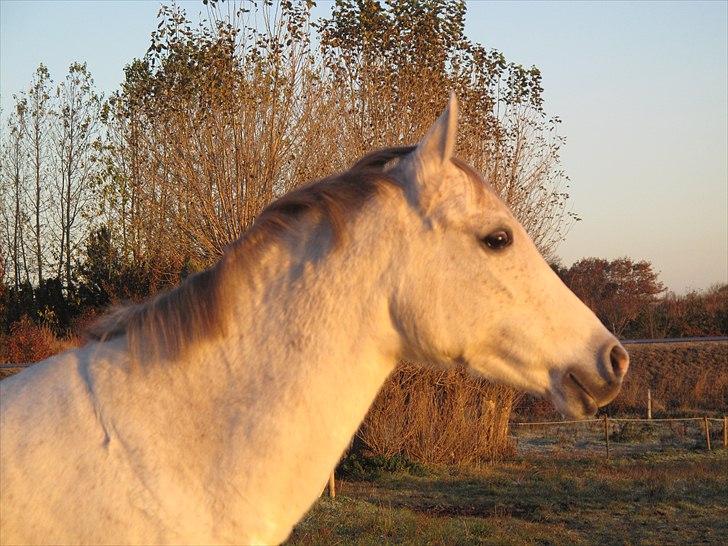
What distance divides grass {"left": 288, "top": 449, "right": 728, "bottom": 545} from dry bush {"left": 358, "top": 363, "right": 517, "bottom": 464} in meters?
0.53

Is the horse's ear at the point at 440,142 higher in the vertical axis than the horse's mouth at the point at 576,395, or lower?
higher

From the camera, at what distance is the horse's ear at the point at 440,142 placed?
2.20 m

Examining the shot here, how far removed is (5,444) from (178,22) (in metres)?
11.3

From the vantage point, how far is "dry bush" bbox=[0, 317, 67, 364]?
815 inches

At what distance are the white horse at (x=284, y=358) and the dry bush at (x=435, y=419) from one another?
1060cm

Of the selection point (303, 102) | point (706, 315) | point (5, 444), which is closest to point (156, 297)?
point (5, 444)

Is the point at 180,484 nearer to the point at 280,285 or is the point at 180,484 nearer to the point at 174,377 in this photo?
the point at 174,377

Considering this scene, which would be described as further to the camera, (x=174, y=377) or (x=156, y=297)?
(x=156, y=297)

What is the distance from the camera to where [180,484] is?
1.90 metres

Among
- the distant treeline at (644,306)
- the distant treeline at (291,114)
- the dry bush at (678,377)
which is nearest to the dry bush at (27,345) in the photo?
the distant treeline at (291,114)

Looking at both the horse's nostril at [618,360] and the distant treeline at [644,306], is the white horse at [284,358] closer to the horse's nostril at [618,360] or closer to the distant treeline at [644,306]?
the horse's nostril at [618,360]

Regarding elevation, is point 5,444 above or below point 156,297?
below

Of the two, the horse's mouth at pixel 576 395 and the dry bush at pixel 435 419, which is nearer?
the horse's mouth at pixel 576 395

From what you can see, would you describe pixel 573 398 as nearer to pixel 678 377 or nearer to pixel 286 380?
pixel 286 380
